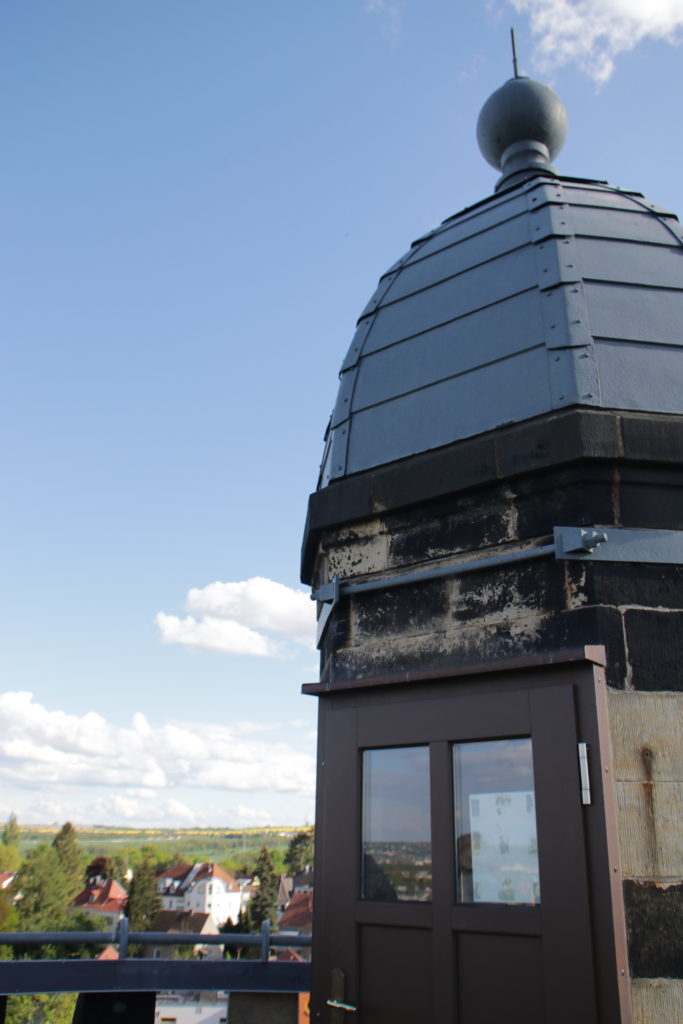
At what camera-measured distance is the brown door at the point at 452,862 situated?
8.48 feet

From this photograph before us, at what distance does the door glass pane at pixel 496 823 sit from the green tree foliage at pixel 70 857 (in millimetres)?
70588

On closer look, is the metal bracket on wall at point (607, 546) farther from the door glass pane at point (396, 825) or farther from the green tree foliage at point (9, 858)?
the green tree foliage at point (9, 858)

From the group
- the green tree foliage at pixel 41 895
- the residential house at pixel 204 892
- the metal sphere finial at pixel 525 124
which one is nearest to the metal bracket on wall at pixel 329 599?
the metal sphere finial at pixel 525 124

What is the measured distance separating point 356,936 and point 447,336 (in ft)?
10.1

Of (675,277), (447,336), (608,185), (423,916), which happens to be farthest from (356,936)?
(608,185)

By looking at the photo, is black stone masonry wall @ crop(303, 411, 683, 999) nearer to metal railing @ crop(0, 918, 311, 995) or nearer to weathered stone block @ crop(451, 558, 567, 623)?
weathered stone block @ crop(451, 558, 567, 623)

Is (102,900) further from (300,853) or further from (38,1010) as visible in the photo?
(38,1010)

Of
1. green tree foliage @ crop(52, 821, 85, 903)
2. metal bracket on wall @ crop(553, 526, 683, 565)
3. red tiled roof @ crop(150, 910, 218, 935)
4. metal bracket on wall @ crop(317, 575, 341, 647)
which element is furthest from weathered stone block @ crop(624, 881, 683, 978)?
green tree foliage @ crop(52, 821, 85, 903)

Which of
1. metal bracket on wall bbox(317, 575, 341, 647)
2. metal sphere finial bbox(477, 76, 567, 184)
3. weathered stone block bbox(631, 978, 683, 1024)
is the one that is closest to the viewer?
weathered stone block bbox(631, 978, 683, 1024)

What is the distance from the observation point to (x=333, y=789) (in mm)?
3275

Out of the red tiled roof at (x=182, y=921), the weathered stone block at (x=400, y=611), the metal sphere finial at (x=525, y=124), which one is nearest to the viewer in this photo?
the weathered stone block at (x=400, y=611)

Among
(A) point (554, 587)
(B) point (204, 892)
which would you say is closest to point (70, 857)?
(B) point (204, 892)

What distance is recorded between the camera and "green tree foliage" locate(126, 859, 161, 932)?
187 ft

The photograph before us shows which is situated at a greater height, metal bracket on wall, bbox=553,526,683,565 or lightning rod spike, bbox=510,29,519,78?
lightning rod spike, bbox=510,29,519,78
